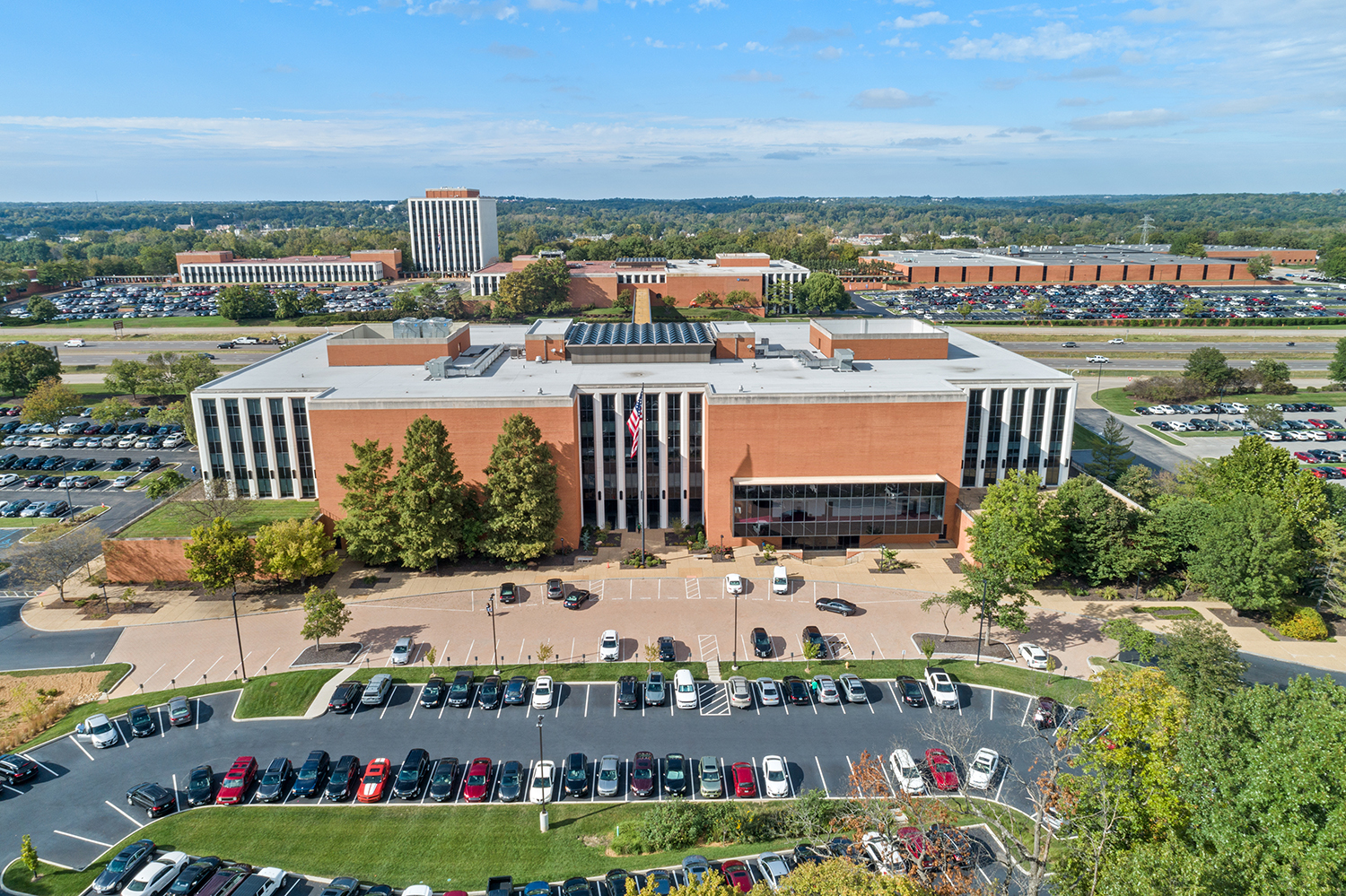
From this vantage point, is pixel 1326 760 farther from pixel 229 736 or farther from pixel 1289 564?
pixel 229 736

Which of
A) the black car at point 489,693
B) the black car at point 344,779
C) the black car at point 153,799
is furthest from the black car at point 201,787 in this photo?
the black car at point 489,693

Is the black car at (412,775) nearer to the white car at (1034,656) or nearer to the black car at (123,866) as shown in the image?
the black car at (123,866)

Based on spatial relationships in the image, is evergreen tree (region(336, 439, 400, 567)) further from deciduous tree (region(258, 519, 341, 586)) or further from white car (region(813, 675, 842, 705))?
white car (region(813, 675, 842, 705))

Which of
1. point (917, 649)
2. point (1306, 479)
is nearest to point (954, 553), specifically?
point (917, 649)

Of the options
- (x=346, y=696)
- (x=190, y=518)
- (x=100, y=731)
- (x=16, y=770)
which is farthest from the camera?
(x=190, y=518)

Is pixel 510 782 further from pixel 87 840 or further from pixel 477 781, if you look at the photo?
pixel 87 840

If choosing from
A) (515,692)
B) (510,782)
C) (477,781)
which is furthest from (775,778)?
(515,692)

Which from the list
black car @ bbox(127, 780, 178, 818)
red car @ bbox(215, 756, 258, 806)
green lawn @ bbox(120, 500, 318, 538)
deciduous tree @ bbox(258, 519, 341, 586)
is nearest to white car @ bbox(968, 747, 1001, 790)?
red car @ bbox(215, 756, 258, 806)
